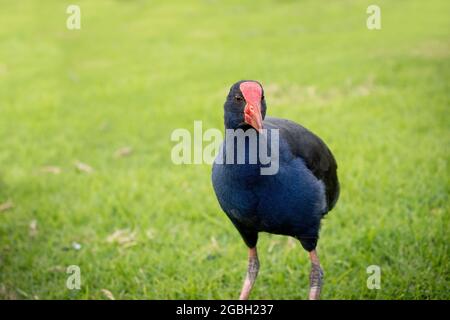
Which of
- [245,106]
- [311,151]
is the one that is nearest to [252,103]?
[245,106]

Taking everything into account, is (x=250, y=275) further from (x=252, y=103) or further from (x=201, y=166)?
(x=201, y=166)

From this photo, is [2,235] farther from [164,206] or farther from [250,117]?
[250,117]

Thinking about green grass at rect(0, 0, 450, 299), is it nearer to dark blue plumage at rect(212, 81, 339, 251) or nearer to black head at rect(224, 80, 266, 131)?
dark blue plumage at rect(212, 81, 339, 251)

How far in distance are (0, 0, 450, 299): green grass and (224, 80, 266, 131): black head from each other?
185cm

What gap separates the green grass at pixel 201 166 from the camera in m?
4.56

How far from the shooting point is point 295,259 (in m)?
4.66

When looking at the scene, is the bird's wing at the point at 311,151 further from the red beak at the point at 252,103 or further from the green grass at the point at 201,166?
the green grass at the point at 201,166

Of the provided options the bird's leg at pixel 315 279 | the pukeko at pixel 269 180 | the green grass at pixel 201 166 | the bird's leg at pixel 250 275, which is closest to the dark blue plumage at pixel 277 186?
the pukeko at pixel 269 180

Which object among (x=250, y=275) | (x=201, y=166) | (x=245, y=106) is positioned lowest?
(x=250, y=275)

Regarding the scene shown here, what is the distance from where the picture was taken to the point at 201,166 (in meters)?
6.69

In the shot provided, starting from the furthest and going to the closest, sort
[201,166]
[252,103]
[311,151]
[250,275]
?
[201,166]
[250,275]
[311,151]
[252,103]

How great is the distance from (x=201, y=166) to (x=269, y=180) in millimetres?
3697

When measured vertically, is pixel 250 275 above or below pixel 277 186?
below
